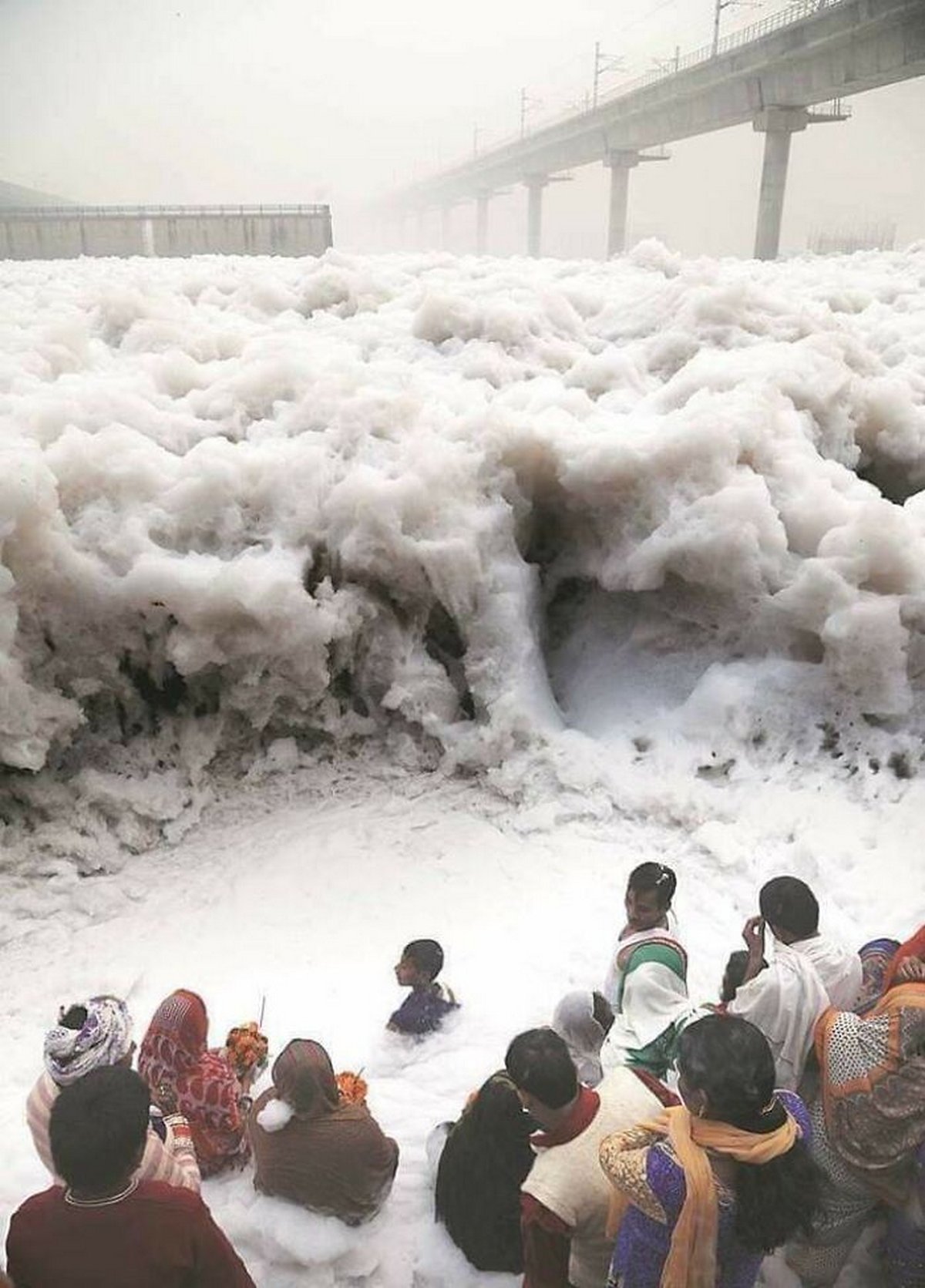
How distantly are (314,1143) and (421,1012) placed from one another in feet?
2.43

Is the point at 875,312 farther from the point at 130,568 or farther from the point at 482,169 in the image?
the point at 482,169

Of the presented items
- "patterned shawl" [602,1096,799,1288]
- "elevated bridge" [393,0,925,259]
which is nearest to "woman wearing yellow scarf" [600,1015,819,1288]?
"patterned shawl" [602,1096,799,1288]

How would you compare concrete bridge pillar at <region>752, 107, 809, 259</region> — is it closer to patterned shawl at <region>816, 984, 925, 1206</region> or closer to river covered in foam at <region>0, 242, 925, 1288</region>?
river covered in foam at <region>0, 242, 925, 1288</region>

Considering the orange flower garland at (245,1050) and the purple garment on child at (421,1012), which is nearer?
the orange flower garland at (245,1050)

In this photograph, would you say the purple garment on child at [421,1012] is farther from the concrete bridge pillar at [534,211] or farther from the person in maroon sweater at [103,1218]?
the concrete bridge pillar at [534,211]

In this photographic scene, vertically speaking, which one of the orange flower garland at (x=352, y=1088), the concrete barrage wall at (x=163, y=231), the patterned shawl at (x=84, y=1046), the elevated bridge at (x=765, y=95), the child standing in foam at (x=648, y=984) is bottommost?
the orange flower garland at (x=352, y=1088)

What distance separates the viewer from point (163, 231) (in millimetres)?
20750

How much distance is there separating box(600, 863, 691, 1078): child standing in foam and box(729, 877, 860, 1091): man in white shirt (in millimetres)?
164

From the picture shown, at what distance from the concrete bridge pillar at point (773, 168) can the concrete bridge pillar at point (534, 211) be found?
14929mm

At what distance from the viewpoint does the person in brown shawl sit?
7.41ft

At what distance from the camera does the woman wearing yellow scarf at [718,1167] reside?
1651mm

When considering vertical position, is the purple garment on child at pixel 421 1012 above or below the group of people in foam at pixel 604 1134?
below

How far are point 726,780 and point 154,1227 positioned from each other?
2.94m

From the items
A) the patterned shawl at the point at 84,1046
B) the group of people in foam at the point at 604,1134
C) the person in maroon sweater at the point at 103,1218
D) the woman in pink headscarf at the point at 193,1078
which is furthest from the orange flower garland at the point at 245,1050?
the person in maroon sweater at the point at 103,1218
